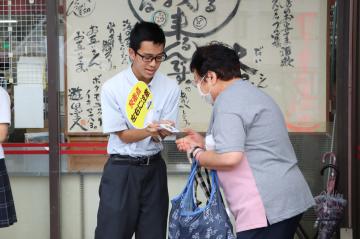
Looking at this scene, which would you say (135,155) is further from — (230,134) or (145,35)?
(230,134)

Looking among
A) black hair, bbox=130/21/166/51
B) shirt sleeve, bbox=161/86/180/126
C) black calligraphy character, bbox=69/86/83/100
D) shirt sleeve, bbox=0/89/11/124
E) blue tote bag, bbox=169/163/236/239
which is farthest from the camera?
black calligraphy character, bbox=69/86/83/100

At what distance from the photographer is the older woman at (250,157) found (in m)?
2.50

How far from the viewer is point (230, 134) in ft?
8.10

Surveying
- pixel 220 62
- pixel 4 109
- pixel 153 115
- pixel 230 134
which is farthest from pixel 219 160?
pixel 4 109

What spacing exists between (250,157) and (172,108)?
0.88m

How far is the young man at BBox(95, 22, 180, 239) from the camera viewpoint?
3.17m

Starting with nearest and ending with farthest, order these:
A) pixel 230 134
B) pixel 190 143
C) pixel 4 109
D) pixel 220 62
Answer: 1. pixel 230 134
2. pixel 220 62
3. pixel 190 143
4. pixel 4 109

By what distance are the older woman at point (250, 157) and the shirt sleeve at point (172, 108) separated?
2.26ft

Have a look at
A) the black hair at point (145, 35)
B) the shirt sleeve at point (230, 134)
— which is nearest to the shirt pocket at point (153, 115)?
the black hair at point (145, 35)

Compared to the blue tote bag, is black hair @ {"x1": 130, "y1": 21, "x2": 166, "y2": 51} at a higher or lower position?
higher

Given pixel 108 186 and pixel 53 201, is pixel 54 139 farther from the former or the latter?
pixel 108 186

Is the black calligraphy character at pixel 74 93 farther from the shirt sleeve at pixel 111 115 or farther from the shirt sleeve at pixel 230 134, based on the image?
the shirt sleeve at pixel 230 134

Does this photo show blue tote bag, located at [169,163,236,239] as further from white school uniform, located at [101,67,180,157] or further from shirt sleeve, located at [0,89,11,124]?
shirt sleeve, located at [0,89,11,124]

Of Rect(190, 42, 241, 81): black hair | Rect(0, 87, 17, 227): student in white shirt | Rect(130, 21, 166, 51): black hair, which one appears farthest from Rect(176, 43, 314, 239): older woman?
Rect(0, 87, 17, 227): student in white shirt
